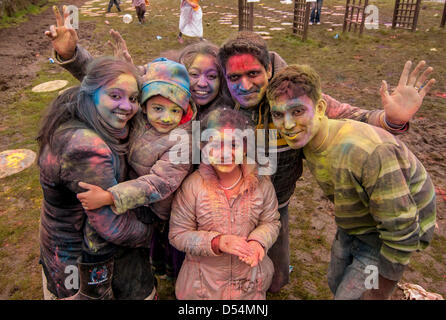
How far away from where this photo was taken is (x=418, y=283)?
326cm

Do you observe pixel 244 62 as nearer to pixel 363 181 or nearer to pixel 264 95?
pixel 264 95

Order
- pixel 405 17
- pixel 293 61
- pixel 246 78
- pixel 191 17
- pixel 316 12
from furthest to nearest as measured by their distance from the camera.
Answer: pixel 316 12, pixel 405 17, pixel 191 17, pixel 293 61, pixel 246 78

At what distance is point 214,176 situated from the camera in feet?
7.10

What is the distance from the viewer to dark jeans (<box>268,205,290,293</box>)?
2900mm

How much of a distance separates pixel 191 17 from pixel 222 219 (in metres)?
8.86

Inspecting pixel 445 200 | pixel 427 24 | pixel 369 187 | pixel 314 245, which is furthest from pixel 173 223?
pixel 427 24

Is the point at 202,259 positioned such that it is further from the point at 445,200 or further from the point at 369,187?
the point at 445,200

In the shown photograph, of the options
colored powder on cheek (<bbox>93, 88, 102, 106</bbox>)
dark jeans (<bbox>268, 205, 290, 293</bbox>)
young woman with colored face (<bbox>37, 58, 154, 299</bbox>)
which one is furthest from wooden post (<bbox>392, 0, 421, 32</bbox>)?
colored powder on cheek (<bbox>93, 88, 102, 106</bbox>)

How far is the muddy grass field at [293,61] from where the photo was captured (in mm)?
3488

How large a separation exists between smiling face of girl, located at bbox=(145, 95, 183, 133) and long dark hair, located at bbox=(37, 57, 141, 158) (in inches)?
10.6

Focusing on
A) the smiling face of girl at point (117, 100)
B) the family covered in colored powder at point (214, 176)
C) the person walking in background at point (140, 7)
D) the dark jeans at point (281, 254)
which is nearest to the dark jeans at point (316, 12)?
the person walking in background at point (140, 7)

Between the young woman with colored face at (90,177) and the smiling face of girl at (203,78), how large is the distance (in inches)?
18.9

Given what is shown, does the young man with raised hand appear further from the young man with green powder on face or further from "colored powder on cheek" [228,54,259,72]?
A: the young man with green powder on face

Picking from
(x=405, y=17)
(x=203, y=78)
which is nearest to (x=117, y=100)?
(x=203, y=78)
